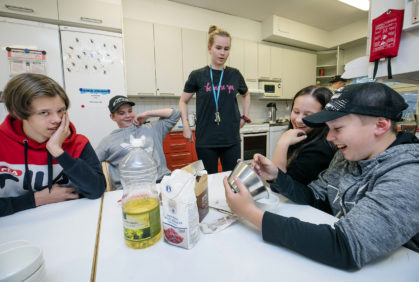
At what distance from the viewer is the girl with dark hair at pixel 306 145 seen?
955mm

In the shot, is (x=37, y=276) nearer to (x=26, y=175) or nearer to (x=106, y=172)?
(x=26, y=175)

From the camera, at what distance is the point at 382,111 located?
57 centimetres

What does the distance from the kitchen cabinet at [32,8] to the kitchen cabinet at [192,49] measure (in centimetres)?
160

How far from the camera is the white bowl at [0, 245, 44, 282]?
1.18ft

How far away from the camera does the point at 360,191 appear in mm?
609

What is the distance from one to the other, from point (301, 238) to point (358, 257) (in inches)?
4.5

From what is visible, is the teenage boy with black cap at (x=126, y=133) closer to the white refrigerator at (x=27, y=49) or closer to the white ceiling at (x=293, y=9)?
the white refrigerator at (x=27, y=49)

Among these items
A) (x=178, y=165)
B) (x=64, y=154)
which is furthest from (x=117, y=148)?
(x=178, y=165)

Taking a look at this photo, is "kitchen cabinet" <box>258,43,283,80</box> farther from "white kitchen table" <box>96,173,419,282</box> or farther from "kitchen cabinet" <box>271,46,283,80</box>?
"white kitchen table" <box>96,173,419,282</box>

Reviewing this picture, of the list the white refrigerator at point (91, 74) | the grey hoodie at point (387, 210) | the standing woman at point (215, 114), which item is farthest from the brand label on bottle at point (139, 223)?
the white refrigerator at point (91, 74)

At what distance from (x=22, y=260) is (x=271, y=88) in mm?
4068

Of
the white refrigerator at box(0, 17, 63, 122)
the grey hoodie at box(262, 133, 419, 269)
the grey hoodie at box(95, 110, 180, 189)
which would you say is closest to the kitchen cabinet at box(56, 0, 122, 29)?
the white refrigerator at box(0, 17, 63, 122)

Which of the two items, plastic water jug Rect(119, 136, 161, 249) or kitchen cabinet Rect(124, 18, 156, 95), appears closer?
plastic water jug Rect(119, 136, 161, 249)

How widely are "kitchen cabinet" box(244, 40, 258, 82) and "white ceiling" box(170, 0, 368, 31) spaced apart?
0.50 metres
